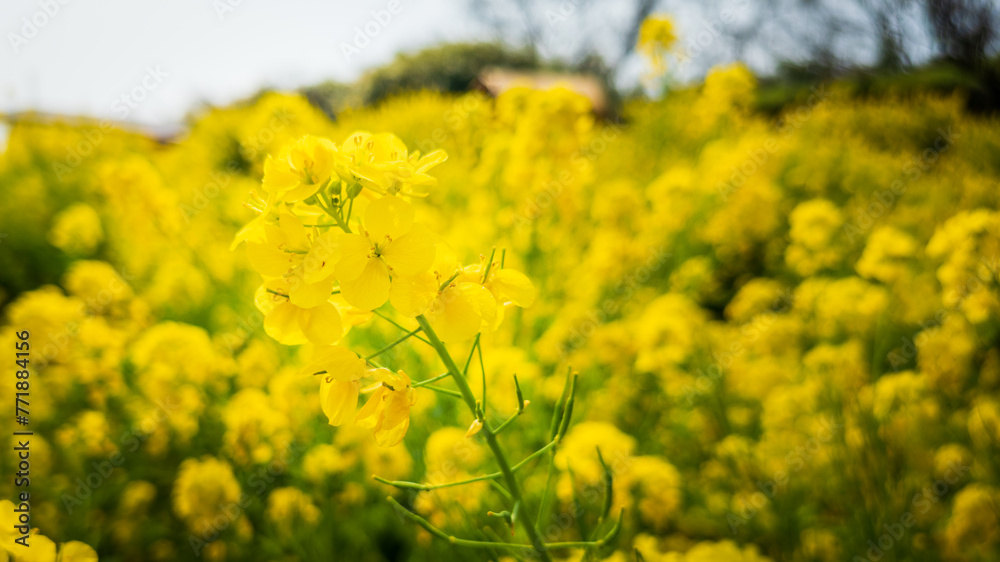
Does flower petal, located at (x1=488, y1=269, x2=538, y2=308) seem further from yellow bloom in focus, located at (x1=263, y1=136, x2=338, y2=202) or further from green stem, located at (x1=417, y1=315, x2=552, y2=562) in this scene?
yellow bloom in focus, located at (x1=263, y1=136, x2=338, y2=202)

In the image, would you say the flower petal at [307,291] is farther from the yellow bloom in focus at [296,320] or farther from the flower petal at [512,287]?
the flower petal at [512,287]

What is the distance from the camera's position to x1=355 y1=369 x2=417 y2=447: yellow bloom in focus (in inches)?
28.9

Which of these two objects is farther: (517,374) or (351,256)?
(517,374)

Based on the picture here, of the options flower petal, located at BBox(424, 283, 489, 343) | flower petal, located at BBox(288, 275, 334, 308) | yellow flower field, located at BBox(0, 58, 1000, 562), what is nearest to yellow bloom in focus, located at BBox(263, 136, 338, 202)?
yellow flower field, located at BBox(0, 58, 1000, 562)

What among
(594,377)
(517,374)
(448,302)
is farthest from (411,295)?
(594,377)

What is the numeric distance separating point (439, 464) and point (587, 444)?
0.47 meters

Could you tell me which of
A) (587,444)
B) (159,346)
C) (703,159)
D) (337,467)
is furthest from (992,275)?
(159,346)

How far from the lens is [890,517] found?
1.40 metres

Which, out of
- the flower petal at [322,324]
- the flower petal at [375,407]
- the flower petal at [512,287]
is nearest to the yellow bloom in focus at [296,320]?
the flower petal at [322,324]

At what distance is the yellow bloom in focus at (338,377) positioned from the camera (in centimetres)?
71

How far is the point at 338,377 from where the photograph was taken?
2.31 ft

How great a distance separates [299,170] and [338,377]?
0.28m

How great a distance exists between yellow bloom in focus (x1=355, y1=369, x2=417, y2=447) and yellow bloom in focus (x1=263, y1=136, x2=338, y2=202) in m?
0.26

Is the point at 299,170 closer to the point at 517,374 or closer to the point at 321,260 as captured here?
the point at 321,260
